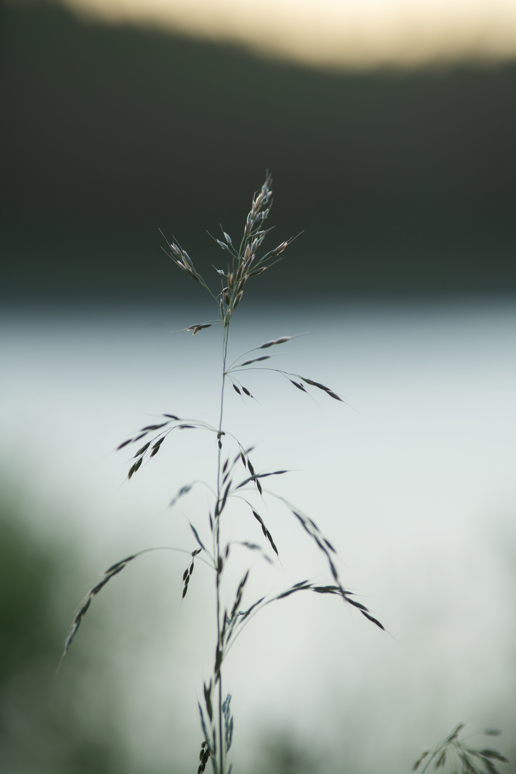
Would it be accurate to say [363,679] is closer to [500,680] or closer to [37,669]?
[500,680]

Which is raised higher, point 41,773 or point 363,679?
point 363,679

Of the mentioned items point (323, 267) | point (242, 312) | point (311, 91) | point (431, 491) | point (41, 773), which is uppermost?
point (311, 91)

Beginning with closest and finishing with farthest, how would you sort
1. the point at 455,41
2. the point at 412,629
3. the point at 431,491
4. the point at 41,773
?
the point at 41,773, the point at 412,629, the point at 431,491, the point at 455,41

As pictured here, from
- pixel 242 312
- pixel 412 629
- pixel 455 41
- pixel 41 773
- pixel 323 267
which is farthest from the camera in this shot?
pixel 323 267

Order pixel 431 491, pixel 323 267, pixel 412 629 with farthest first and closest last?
1. pixel 323 267
2. pixel 431 491
3. pixel 412 629

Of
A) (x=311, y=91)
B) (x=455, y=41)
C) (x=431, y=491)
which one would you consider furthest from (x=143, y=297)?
(x=455, y=41)

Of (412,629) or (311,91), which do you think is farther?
(311,91)

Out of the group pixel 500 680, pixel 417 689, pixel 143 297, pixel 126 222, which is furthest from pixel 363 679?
pixel 126 222

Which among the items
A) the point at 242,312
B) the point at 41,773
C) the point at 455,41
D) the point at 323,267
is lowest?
the point at 41,773

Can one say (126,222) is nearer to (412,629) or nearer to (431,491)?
(431,491)
